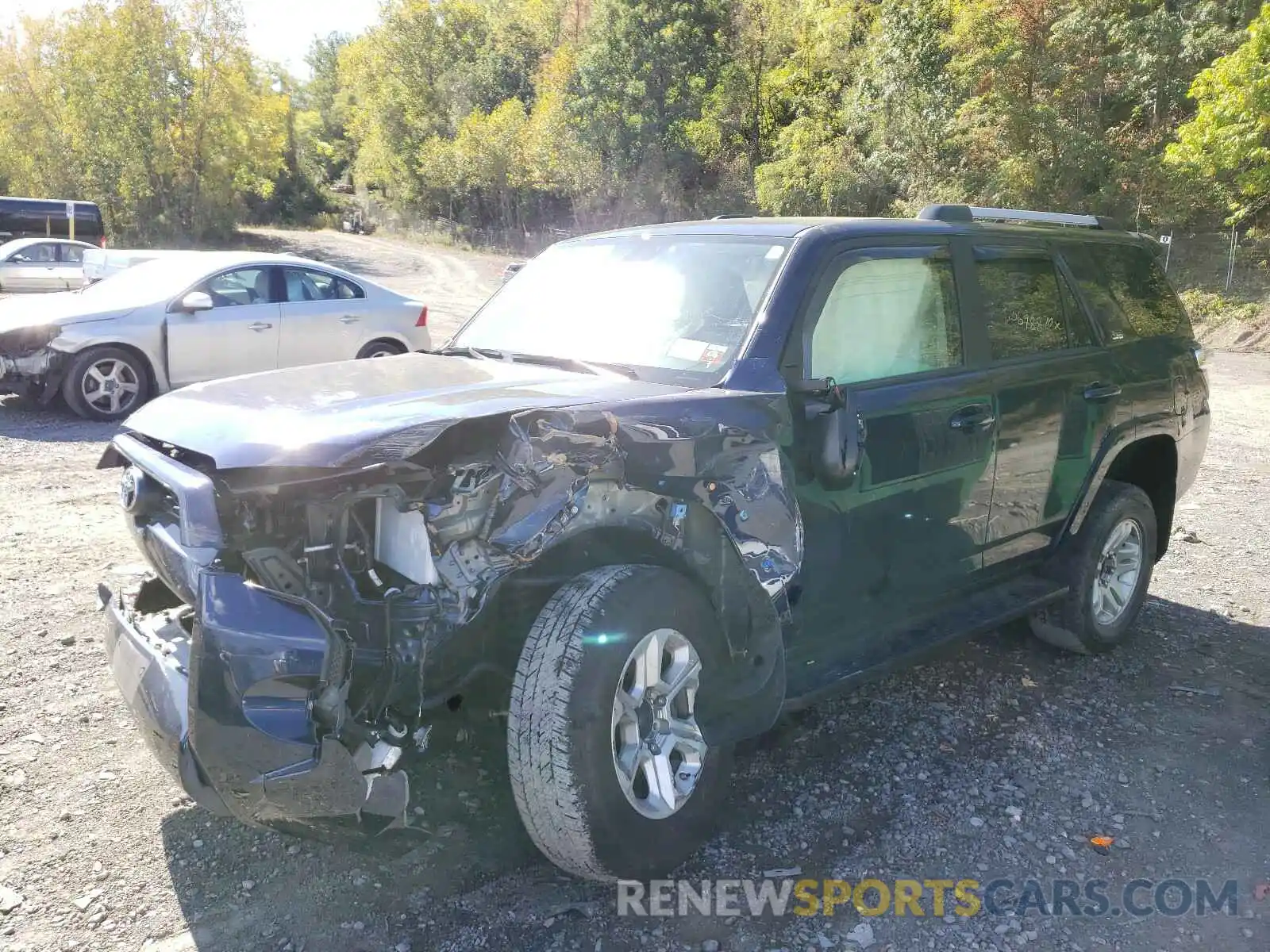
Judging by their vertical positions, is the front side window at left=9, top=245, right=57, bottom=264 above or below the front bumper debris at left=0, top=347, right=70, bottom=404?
above

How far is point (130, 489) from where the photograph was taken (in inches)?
118

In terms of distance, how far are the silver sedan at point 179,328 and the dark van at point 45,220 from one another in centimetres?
1450

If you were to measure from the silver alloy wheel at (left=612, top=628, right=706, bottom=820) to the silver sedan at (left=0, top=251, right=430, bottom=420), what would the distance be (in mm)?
7389

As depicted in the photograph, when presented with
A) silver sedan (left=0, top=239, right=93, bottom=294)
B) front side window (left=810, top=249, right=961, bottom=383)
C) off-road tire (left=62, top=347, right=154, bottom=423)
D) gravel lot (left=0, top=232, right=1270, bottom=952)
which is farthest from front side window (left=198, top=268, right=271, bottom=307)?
silver sedan (left=0, top=239, right=93, bottom=294)

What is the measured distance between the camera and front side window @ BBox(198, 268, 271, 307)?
9578mm

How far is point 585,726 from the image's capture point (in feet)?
8.20

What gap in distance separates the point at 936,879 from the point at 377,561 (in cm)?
195

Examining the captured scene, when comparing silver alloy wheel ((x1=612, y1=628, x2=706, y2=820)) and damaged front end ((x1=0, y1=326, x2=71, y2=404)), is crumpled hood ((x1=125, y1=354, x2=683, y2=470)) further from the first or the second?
damaged front end ((x1=0, y1=326, x2=71, y2=404))

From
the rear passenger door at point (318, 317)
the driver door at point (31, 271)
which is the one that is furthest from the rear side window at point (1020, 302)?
the driver door at point (31, 271)

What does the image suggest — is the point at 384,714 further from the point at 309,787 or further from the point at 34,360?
the point at 34,360

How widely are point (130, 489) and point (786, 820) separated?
7.74 feet

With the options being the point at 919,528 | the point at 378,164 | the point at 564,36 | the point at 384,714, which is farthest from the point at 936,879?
the point at 378,164

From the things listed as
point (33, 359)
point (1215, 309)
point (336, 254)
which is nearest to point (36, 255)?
point (33, 359)

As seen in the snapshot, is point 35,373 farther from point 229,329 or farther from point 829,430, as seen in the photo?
point 829,430
